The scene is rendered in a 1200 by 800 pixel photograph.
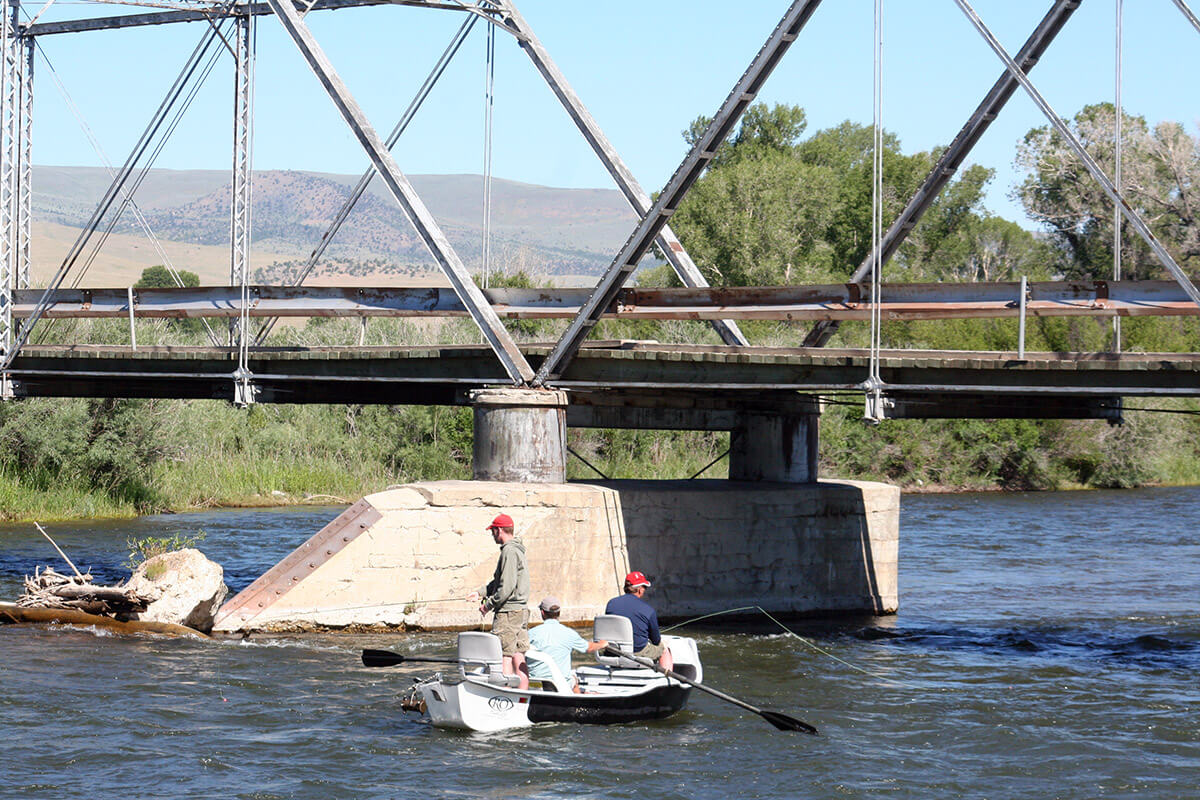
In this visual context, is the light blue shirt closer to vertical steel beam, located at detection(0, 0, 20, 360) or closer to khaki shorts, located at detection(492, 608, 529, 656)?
khaki shorts, located at detection(492, 608, 529, 656)

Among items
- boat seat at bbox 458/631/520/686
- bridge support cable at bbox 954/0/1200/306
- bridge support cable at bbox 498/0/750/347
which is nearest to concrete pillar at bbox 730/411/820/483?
bridge support cable at bbox 498/0/750/347

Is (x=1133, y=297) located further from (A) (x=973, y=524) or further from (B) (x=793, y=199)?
(B) (x=793, y=199)

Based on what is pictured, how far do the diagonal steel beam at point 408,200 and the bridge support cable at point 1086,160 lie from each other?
748 cm

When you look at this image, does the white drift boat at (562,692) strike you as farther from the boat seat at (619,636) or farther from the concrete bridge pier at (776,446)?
the concrete bridge pier at (776,446)

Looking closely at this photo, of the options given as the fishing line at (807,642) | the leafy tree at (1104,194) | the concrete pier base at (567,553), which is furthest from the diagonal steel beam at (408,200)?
the leafy tree at (1104,194)

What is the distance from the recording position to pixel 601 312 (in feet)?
Result: 68.2

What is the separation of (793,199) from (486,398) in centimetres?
5688

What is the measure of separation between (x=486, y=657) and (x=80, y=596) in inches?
302

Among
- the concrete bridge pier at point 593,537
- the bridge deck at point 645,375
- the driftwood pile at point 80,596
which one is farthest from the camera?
the driftwood pile at point 80,596

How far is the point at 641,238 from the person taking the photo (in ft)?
64.9

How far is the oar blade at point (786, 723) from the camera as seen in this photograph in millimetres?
15320

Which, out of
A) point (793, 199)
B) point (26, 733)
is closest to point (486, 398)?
point (26, 733)

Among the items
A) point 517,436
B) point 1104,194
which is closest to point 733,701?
point 517,436

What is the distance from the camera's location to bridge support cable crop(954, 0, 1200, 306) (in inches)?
646
